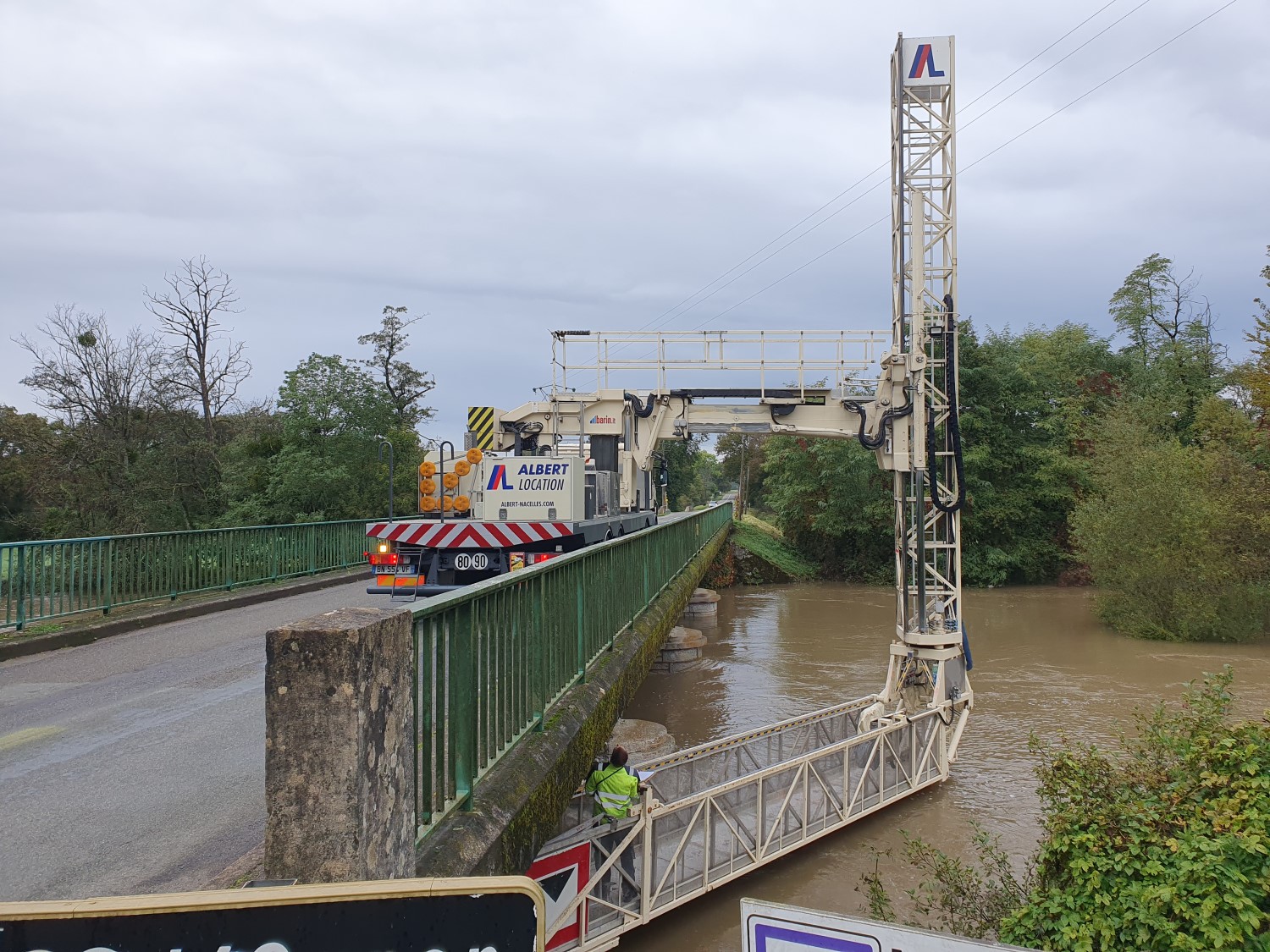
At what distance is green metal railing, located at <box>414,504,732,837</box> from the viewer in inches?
131

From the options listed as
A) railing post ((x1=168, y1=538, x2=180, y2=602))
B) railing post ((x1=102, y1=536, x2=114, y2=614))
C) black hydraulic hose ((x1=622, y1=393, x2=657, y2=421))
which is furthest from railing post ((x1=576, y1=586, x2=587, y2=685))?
black hydraulic hose ((x1=622, y1=393, x2=657, y2=421))

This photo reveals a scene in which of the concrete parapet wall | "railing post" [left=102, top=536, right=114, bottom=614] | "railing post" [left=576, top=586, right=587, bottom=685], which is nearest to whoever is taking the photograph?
the concrete parapet wall

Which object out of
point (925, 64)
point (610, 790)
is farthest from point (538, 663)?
point (925, 64)

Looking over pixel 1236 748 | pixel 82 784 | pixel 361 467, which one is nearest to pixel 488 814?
pixel 82 784

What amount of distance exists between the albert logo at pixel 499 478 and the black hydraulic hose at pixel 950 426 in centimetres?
582

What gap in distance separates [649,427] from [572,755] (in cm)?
1201

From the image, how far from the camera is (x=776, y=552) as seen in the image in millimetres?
36812

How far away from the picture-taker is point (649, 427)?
16.9 meters

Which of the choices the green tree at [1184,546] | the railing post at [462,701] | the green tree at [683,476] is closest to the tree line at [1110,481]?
the green tree at [1184,546]

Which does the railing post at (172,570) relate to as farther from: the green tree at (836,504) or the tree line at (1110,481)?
the green tree at (836,504)

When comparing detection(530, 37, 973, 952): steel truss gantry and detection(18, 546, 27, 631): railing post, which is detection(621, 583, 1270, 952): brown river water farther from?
detection(18, 546, 27, 631): railing post

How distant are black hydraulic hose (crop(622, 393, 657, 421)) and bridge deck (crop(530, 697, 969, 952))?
7.49m

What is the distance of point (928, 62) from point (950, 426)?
16.6 ft

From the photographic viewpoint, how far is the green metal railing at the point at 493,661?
3330 millimetres
